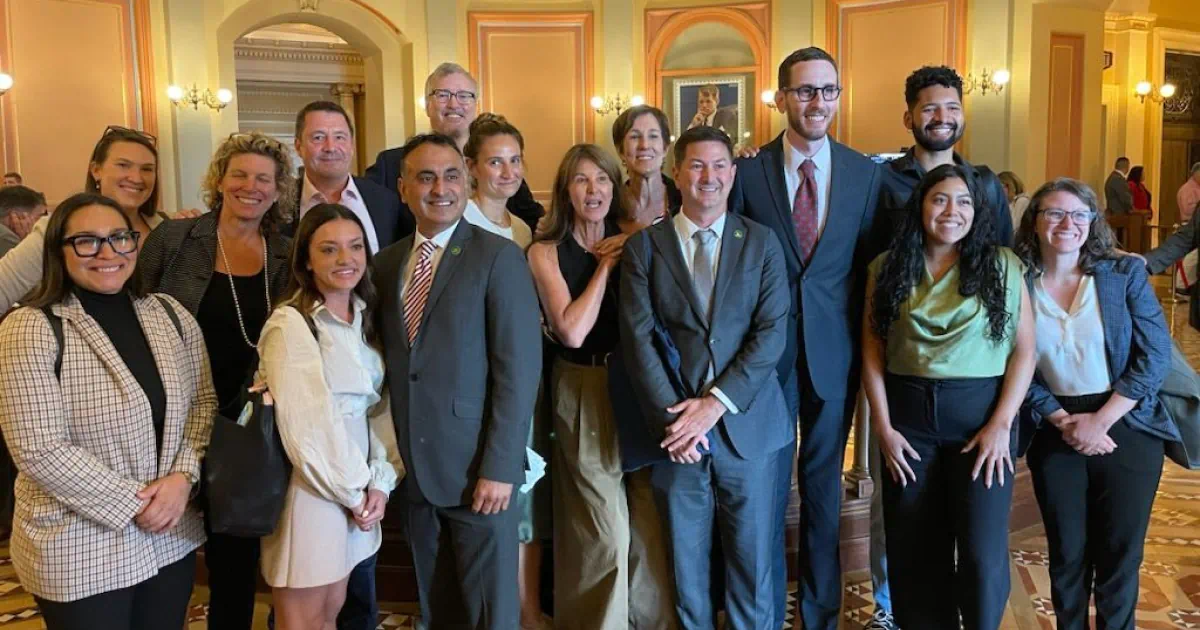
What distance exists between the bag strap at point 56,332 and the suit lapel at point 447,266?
0.75m

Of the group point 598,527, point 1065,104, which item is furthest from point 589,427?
point 1065,104

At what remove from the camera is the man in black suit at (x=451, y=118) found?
11.1ft

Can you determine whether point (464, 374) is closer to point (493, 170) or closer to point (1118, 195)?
point (493, 170)

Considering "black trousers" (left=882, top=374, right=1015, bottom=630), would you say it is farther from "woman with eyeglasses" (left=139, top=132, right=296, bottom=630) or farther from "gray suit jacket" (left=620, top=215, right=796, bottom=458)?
"woman with eyeglasses" (left=139, top=132, right=296, bottom=630)

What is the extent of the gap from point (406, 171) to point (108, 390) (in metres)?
0.87

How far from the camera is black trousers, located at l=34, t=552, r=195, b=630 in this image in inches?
77.7

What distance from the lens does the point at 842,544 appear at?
11.5 ft

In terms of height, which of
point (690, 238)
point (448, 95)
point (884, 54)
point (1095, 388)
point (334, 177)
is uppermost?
point (884, 54)

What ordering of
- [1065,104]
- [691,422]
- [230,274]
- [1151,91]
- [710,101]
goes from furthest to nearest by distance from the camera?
[1151,91]
[710,101]
[1065,104]
[230,274]
[691,422]

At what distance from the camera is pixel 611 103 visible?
11797 millimetres

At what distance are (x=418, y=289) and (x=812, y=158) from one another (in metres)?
1.23

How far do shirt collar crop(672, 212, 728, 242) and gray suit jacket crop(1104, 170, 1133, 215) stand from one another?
36.3 feet

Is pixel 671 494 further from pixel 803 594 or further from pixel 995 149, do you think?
pixel 995 149

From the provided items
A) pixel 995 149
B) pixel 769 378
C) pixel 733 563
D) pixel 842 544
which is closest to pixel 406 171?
pixel 769 378
